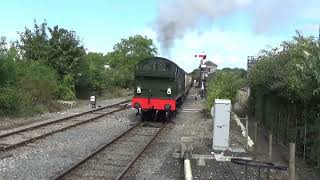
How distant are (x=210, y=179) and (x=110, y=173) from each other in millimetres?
2211

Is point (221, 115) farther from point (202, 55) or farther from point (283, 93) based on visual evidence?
point (202, 55)

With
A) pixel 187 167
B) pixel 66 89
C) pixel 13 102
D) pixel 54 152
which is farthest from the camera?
pixel 66 89

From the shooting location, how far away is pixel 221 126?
14453 millimetres

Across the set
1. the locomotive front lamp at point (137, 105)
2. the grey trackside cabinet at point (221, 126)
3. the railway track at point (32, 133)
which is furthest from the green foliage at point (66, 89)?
the grey trackside cabinet at point (221, 126)

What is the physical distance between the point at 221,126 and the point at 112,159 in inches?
126

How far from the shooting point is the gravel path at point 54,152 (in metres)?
Answer: 11.2

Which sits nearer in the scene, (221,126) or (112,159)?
(112,159)

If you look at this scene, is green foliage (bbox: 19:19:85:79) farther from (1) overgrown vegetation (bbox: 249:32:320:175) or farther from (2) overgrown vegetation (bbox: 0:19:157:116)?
(1) overgrown vegetation (bbox: 249:32:320:175)

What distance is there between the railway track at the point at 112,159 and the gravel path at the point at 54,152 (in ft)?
1.15

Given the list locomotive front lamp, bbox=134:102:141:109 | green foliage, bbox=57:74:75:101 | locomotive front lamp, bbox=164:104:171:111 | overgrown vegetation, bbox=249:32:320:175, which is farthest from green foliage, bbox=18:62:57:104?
overgrown vegetation, bbox=249:32:320:175

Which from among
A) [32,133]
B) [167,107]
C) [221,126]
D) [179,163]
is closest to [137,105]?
[167,107]

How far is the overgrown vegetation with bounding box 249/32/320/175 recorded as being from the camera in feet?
37.1

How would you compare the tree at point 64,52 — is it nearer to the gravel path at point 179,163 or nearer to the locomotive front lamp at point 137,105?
the locomotive front lamp at point 137,105

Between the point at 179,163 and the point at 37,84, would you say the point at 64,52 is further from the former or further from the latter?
the point at 179,163
